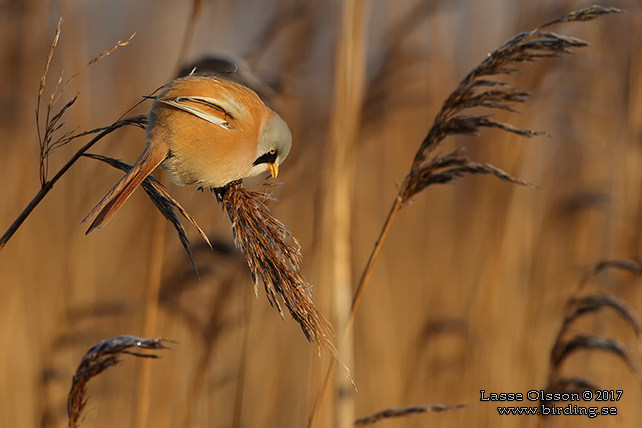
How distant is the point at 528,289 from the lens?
8.05 ft

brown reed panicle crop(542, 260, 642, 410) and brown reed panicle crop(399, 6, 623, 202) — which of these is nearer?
brown reed panicle crop(399, 6, 623, 202)

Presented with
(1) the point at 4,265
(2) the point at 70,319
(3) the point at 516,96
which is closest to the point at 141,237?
(1) the point at 4,265

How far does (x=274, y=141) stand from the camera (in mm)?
1332

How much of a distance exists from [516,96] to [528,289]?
1454mm

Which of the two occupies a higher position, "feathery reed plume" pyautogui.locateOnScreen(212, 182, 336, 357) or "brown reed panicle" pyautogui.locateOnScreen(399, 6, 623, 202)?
"brown reed panicle" pyautogui.locateOnScreen(399, 6, 623, 202)

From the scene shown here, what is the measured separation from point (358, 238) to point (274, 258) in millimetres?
1841

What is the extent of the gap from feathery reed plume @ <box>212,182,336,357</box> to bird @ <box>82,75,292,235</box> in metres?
0.11

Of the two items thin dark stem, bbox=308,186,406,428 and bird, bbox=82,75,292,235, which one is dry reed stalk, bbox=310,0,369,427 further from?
bird, bbox=82,75,292,235

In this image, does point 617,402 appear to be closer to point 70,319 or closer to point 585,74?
point 585,74

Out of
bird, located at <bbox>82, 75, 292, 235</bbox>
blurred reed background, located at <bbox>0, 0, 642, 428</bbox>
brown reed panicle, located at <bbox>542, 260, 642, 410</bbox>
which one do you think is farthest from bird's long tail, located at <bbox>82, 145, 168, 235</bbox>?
brown reed panicle, located at <bbox>542, 260, 642, 410</bbox>

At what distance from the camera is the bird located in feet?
3.85

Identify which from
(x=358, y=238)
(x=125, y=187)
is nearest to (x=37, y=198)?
(x=125, y=187)

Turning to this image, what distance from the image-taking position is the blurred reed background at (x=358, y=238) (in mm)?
1918

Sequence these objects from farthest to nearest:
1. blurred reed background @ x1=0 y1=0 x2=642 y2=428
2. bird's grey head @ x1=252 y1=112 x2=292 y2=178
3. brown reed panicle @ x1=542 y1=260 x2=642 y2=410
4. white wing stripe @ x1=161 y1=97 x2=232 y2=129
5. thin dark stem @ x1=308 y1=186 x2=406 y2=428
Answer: blurred reed background @ x1=0 y1=0 x2=642 y2=428 < brown reed panicle @ x1=542 y1=260 x2=642 y2=410 < bird's grey head @ x1=252 y1=112 x2=292 y2=178 < white wing stripe @ x1=161 y1=97 x2=232 y2=129 < thin dark stem @ x1=308 y1=186 x2=406 y2=428
